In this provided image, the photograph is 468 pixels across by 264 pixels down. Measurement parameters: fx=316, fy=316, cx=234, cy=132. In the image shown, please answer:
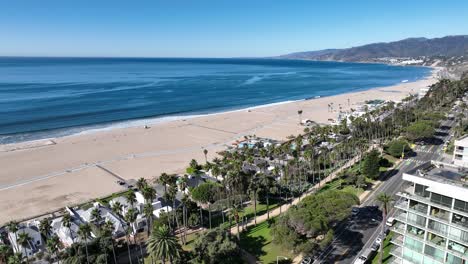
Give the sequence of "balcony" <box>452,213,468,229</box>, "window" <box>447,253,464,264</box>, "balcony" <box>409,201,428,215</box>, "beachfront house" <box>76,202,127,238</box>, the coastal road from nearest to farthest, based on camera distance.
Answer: "balcony" <box>452,213,468,229</box> → "window" <box>447,253,464,264</box> → "balcony" <box>409,201,428,215</box> → the coastal road → "beachfront house" <box>76,202,127,238</box>

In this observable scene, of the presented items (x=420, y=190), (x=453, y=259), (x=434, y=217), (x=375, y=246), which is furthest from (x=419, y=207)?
(x=375, y=246)

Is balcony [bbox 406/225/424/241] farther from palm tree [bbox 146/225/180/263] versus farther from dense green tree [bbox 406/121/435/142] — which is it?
dense green tree [bbox 406/121/435/142]

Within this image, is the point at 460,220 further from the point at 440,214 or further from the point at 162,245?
the point at 162,245

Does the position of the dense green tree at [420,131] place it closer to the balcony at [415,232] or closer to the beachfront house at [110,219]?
the balcony at [415,232]

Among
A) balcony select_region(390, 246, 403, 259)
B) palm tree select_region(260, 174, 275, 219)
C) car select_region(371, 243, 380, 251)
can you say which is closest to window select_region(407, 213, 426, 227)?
balcony select_region(390, 246, 403, 259)

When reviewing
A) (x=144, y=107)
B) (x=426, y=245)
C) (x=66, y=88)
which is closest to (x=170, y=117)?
(x=144, y=107)

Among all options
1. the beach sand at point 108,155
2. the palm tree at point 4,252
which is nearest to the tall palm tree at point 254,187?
the beach sand at point 108,155
